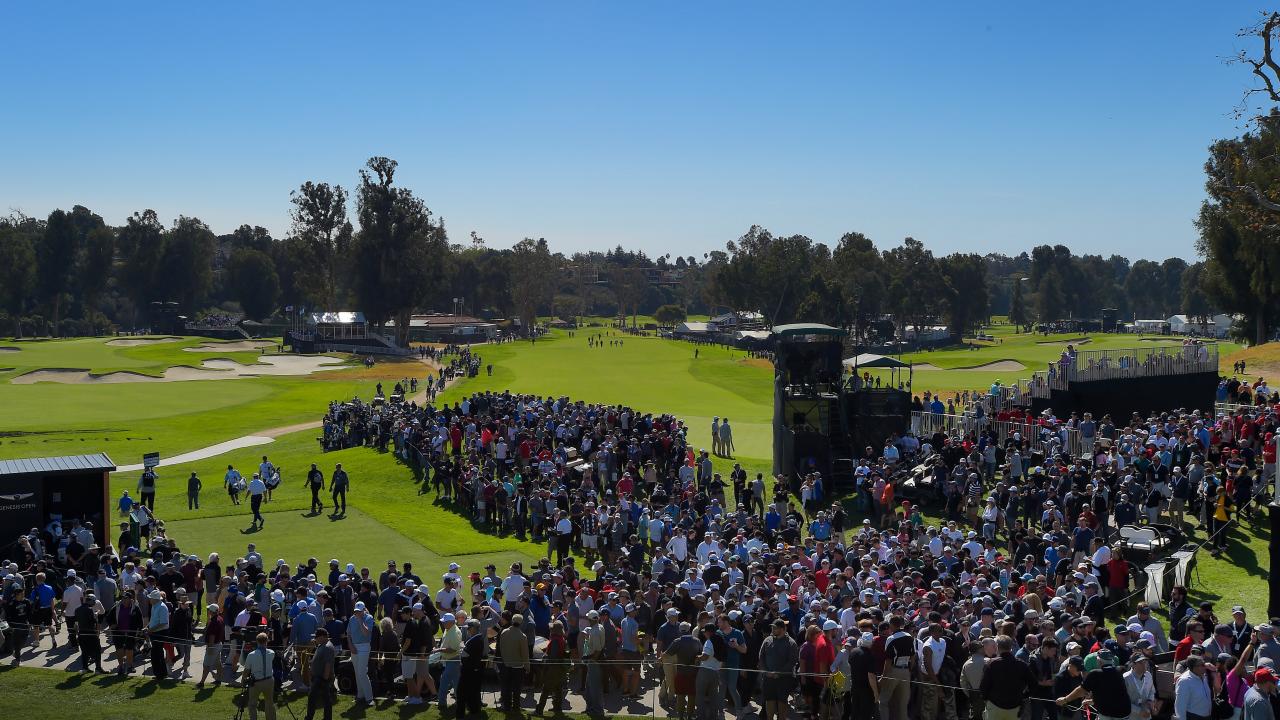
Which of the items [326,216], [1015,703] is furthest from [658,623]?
[326,216]

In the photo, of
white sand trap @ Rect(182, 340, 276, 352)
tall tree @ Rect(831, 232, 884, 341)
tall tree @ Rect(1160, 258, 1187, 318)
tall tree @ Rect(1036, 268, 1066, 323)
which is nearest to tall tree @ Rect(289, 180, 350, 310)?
white sand trap @ Rect(182, 340, 276, 352)

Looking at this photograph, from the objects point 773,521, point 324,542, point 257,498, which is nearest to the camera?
point 773,521

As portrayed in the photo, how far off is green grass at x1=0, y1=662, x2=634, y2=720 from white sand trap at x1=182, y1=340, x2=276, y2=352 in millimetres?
82986

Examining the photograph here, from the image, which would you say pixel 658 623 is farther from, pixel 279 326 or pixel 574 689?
pixel 279 326

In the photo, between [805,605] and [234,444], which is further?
[234,444]

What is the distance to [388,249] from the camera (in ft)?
324

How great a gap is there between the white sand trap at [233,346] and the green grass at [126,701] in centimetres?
8299

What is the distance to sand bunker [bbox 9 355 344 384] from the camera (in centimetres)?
7131

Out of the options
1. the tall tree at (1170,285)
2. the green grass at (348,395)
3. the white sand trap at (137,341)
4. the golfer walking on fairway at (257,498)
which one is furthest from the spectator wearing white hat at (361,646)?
the tall tree at (1170,285)

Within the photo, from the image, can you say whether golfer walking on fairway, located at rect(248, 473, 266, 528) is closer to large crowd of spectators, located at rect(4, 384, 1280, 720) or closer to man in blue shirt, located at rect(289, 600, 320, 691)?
large crowd of spectators, located at rect(4, 384, 1280, 720)

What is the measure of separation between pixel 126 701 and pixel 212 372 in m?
68.8

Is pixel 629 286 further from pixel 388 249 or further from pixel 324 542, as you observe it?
pixel 324 542

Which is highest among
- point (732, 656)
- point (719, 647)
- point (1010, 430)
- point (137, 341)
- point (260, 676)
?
point (1010, 430)

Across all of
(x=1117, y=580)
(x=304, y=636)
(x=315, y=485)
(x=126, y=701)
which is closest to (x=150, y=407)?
(x=315, y=485)
